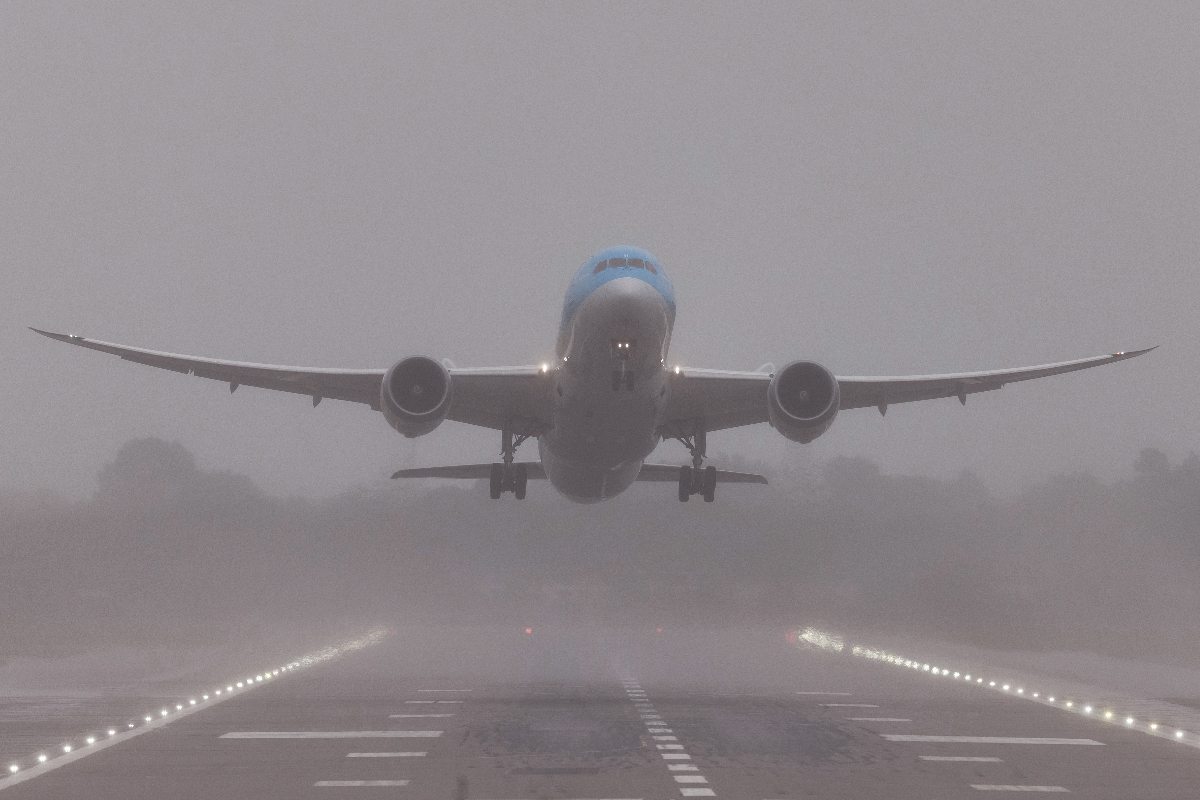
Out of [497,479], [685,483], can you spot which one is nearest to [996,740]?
[685,483]

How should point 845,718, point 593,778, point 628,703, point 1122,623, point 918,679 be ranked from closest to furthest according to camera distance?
point 593,778
point 845,718
point 628,703
point 918,679
point 1122,623

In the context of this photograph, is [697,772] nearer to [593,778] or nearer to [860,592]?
[593,778]

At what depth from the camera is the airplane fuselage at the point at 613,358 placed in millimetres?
22312

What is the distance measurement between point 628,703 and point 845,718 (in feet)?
21.9

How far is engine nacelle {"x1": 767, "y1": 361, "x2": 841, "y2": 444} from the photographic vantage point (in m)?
25.2

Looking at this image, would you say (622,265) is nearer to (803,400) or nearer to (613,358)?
(613,358)

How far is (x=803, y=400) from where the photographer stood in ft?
84.1

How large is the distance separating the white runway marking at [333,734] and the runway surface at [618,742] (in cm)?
7

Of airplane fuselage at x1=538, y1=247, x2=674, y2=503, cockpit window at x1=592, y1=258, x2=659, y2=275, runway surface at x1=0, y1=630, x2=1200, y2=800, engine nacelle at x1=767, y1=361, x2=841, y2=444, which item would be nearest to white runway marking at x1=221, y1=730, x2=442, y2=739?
runway surface at x1=0, y1=630, x2=1200, y2=800

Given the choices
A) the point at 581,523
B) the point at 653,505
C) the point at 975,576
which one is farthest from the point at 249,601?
the point at 975,576

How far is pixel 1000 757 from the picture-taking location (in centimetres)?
2298

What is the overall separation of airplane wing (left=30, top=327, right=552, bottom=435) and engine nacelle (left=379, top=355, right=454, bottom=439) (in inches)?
67.5

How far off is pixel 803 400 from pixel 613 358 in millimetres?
5278

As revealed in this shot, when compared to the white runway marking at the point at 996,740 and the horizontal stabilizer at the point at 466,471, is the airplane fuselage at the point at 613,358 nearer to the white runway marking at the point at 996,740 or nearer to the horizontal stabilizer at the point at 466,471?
the horizontal stabilizer at the point at 466,471
